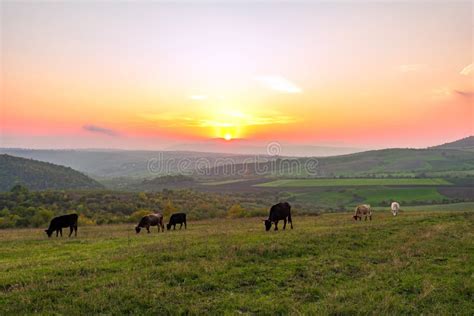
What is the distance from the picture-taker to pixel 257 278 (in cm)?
1189

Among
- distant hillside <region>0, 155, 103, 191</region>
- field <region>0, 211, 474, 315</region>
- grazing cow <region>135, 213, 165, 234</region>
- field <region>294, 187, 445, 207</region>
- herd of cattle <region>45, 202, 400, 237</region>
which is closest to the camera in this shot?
field <region>0, 211, 474, 315</region>

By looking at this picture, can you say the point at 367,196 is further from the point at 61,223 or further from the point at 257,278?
the point at 257,278

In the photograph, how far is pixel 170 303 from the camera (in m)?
9.59

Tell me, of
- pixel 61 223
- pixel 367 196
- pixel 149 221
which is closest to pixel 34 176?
pixel 61 223

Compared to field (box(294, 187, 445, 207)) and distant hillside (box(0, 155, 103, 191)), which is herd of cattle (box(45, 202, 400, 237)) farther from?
distant hillside (box(0, 155, 103, 191))

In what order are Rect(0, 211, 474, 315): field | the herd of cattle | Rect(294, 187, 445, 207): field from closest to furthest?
Rect(0, 211, 474, 315): field, the herd of cattle, Rect(294, 187, 445, 207): field

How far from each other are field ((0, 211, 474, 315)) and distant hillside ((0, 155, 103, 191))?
3939 inches

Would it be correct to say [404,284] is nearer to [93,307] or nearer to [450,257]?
[450,257]

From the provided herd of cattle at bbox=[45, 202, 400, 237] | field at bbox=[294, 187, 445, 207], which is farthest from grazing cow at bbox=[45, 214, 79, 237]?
field at bbox=[294, 187, 445, 207]

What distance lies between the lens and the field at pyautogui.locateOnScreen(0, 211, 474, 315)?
9.47 m

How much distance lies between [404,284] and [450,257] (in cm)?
541

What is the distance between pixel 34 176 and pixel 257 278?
390 ft

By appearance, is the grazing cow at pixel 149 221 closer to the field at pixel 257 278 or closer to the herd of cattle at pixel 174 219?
the herd of cattle at pixel 174 219

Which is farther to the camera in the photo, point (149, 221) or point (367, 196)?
point (367, 196)
